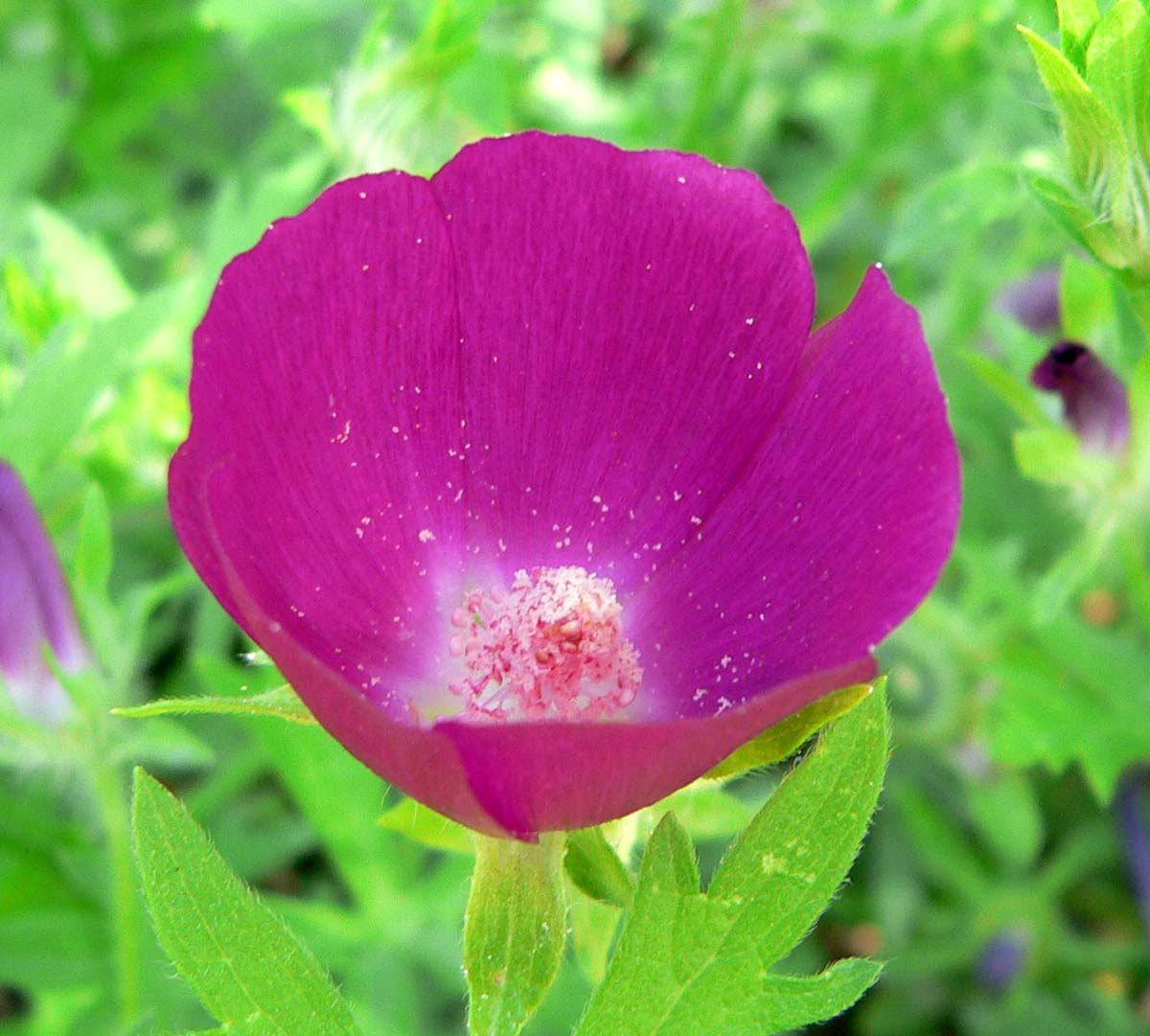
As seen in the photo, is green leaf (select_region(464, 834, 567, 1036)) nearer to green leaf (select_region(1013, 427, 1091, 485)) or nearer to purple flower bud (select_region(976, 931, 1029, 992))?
green leaf (select_region(1013, 427, 1091, 485))

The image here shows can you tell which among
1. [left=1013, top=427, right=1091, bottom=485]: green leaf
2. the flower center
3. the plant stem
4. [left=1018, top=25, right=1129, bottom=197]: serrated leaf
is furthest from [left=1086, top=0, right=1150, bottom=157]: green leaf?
the plant stem

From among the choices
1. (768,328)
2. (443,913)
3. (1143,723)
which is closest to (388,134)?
(768,328)

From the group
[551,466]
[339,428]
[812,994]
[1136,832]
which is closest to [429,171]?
[551,466]

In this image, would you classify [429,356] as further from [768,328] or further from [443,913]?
[443,913]

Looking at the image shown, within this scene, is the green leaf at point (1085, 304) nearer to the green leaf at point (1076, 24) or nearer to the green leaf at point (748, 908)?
the green leaf at point (1076, 24)

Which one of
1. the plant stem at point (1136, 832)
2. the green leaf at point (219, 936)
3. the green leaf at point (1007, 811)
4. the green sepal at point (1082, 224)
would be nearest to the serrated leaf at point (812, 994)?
the green leaf at point (219, 936)

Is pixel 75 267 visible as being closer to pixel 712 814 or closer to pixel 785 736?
pixel 712 814

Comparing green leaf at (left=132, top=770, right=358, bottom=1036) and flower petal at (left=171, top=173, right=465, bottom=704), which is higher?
flower petal at (left=171, top=173, right=465, bottom=704)
